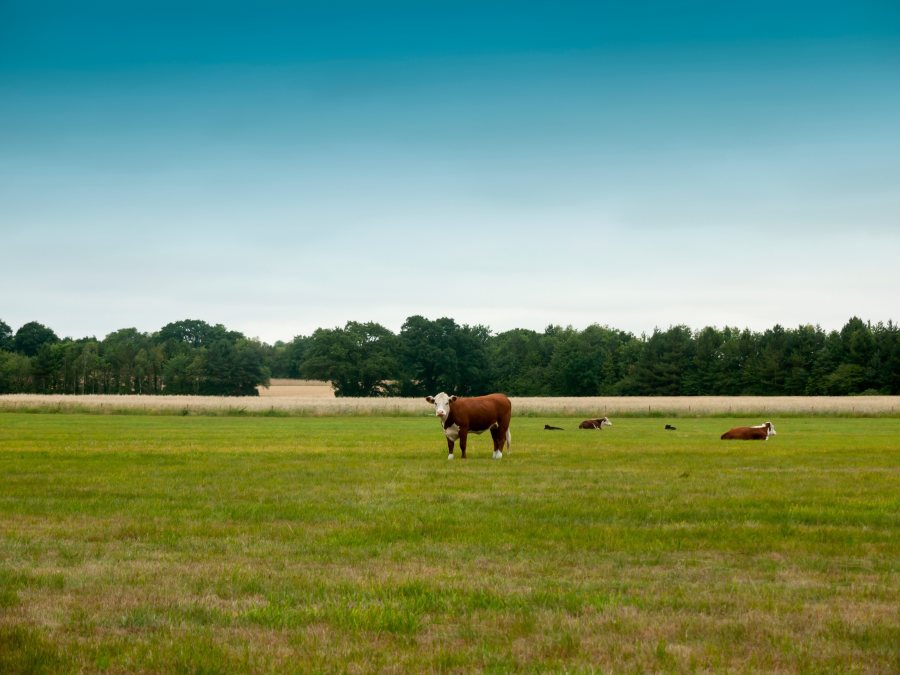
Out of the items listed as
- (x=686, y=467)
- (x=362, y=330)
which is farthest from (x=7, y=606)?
(x=362, y=330)

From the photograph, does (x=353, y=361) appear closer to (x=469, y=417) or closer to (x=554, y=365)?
(x=554, y=365)

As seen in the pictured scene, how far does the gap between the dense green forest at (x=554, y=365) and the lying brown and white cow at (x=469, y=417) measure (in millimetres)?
98818

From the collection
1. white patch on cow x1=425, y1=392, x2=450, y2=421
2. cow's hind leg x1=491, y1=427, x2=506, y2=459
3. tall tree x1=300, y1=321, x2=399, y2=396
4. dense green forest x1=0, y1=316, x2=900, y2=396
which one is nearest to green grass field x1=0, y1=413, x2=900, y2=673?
white patch on cow x1=425, y1=392, x2=450, y2=421

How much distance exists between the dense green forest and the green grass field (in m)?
106

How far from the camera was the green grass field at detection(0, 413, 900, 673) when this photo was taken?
6.43 m

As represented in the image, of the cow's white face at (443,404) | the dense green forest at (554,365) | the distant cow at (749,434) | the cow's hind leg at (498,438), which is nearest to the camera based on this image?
the cow's white face at (443,404)

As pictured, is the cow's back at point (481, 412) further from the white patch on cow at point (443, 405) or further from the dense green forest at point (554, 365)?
the dense green forest at point (554, 365)

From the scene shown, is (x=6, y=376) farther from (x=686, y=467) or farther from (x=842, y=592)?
(x=842, y=592)

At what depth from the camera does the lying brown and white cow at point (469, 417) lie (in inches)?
919

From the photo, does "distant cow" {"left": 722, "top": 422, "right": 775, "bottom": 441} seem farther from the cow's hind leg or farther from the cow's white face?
the cow's white face

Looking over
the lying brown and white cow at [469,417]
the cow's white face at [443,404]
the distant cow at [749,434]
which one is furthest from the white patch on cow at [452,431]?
the distant cow at [749,434]

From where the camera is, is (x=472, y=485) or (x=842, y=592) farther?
(x=472, y=485)

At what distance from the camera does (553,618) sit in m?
7.25

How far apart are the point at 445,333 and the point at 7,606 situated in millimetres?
127600
